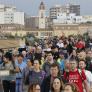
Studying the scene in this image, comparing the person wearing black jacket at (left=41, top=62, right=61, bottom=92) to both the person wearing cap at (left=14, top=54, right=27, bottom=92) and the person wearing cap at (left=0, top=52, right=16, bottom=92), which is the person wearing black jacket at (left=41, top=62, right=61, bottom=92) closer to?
the person wearing cap at (left=14, top=54, right=27, bottom=92)

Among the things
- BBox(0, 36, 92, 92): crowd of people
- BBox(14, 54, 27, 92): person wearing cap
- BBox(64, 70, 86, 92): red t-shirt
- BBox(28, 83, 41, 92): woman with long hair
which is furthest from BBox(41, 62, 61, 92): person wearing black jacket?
BBox(14, 54, 27, 92): person wearing cap

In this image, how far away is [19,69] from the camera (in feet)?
36.2

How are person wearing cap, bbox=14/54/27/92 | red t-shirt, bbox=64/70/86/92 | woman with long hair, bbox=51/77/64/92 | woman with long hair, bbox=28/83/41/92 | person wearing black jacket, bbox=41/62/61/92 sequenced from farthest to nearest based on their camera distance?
person wearing cap, bbox=14/54/27/92
red t-shirt, bbox=64/70/86/92
person wearing black jacket, bbox=41/62/61/92
woman with long hair, bbox=51/77/64/92
woman with long hair, bbox=28/83/41/92

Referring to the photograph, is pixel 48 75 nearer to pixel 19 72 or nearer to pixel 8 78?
pixel 19 72

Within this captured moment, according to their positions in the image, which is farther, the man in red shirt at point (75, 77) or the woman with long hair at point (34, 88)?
→ the man in red shirt at point (75, 77)

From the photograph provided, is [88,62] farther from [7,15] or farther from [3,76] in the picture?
[7,15]

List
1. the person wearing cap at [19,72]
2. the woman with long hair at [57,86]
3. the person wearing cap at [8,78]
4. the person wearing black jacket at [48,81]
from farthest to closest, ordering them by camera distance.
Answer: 1. the person wearing cap at [8,78]
2. the person wearing cap at [19,72]
3. the person wearing black jacket at [48,81]
4. the woman with long hair at [57,86]

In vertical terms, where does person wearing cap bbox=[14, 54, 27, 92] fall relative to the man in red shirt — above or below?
below

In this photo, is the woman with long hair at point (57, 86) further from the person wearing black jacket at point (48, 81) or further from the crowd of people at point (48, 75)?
the person wearing black jacket at point (48, 81)

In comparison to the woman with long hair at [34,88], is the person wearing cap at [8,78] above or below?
below

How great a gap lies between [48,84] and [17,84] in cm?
253

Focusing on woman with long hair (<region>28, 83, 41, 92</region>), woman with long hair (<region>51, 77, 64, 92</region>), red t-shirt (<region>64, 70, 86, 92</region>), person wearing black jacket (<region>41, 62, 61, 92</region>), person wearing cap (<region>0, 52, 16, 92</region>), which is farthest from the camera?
person wearing cap (<region>0, 52, 16, 92</region>)

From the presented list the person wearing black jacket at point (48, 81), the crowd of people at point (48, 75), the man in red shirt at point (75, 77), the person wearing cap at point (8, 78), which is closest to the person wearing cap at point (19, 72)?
the crowd of people at point (48, 75)

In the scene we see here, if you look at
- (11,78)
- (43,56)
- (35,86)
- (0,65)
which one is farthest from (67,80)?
(43,56)
